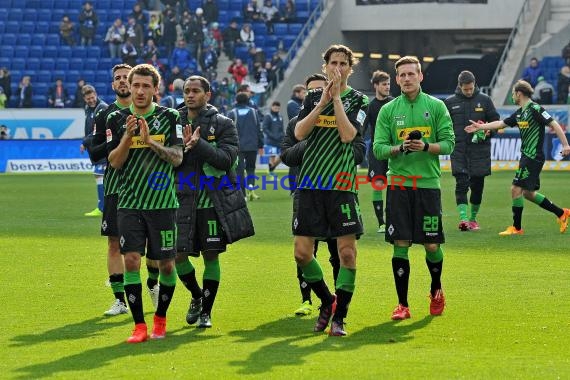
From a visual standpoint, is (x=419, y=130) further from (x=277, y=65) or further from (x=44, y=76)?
(x=44, y=76)

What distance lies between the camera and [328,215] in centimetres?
977

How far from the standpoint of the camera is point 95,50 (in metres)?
44.3

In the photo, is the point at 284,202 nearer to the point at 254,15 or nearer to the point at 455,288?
the point at 455,288

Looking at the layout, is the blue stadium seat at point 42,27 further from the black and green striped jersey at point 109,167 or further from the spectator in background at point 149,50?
the black and green striped jersey at point 109,167

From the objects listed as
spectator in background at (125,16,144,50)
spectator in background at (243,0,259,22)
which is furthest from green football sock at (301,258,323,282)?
spectator in background at (243,0,259,22)

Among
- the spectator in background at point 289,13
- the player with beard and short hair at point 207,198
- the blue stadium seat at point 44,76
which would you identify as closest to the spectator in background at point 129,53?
the blue stadium seat at point 44,76

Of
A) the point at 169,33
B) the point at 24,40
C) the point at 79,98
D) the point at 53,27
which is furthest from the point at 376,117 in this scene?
the point at 53,27

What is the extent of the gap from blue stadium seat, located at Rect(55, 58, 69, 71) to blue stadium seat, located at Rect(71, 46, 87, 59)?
442mm

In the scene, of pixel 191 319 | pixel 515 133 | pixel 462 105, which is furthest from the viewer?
pixel 515 133

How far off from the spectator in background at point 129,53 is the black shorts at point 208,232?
32.4 m

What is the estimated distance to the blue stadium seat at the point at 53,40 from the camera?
45081 millimetres

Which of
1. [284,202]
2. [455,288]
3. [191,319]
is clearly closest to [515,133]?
[284,202]

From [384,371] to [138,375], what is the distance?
157 cm

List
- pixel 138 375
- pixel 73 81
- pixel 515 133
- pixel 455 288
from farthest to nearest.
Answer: pixel 73 81 < pixel 515 133 < pixel 455 288 < pixel 138 375
